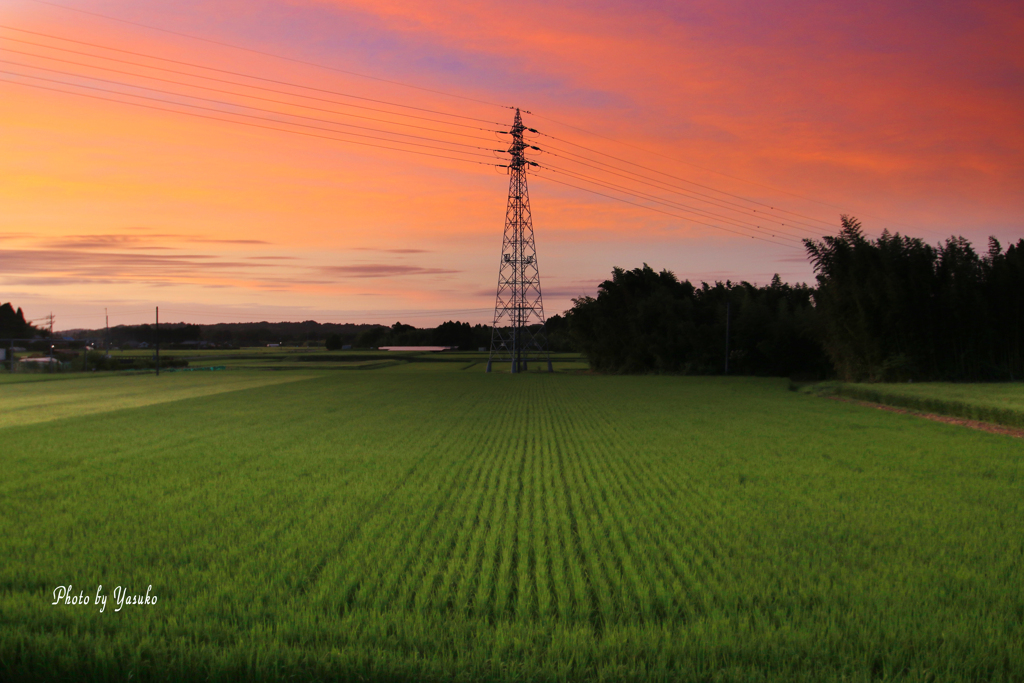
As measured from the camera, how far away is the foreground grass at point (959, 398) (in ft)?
53.1

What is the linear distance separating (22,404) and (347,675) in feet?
76.2

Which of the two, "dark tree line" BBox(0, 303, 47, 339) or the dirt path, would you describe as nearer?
the dirt path

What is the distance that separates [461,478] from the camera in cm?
965

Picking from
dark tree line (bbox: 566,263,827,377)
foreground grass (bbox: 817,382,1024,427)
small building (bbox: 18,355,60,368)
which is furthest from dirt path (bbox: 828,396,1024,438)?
small building (bbox: 18,355,60,368)

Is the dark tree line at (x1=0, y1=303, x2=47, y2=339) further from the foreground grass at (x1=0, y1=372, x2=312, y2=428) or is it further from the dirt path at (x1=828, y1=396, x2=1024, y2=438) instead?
the dirt path at (x1=828, y1=396, x2=1024, y2=438)

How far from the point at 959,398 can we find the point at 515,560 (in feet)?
58.7

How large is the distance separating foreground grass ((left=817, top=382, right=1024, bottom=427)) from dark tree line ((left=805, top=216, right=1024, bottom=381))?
2312 mm

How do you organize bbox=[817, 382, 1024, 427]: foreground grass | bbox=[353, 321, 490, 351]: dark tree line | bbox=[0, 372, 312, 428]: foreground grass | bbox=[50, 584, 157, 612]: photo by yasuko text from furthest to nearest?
bbox=[353, 321, 490, 351]: dark tree line → bbox=[0, 372, 312, 428]: foreground grass → bbox=[817, 382, 1024, 427]: foreground grass → bbox=[50, 584, 157, 612]: photo by yasuko text

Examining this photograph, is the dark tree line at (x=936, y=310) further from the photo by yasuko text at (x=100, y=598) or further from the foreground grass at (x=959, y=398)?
the photo by yasuko text at (x=100, y=598)

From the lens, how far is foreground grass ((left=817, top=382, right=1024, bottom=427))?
16188 mm

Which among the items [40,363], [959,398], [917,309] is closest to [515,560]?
[959,398]

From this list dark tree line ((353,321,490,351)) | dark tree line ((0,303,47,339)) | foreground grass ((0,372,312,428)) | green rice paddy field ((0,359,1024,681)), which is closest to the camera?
green rice paddy field ((0,359,1024,681))

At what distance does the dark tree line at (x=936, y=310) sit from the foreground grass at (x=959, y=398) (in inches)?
91.0

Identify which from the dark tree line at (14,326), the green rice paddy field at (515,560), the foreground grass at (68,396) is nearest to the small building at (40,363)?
the foreground grass at (68,396)
